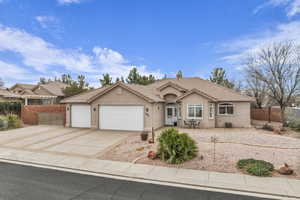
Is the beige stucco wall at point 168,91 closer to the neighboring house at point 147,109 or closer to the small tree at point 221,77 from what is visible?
the neighboring house at point 147,109

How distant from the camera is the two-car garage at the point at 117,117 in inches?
667

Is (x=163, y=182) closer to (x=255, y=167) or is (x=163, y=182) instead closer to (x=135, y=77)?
(x=255, y=167)

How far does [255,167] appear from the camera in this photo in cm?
702

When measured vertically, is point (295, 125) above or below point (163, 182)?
above

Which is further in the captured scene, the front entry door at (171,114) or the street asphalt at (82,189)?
the front entry door at (171,114)

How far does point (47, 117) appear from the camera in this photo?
68.3 feet

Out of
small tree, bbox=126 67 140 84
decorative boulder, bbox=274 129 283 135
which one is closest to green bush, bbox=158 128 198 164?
decorative boulder, bbox=274 129 283 135

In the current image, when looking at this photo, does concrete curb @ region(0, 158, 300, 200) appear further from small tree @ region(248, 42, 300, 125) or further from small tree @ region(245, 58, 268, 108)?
small tree @ region(245, 58, 268, 108)

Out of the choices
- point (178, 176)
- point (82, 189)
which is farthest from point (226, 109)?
point (82, 189)

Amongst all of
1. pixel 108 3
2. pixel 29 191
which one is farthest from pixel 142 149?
pixel 108 3

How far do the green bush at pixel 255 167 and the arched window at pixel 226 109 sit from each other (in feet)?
39.4

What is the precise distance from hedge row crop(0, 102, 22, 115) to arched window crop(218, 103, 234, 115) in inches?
934

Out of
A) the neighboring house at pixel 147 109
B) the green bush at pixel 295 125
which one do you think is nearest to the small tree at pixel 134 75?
the neighboring house at pixel 147 109

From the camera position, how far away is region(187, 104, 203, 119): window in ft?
60.6
